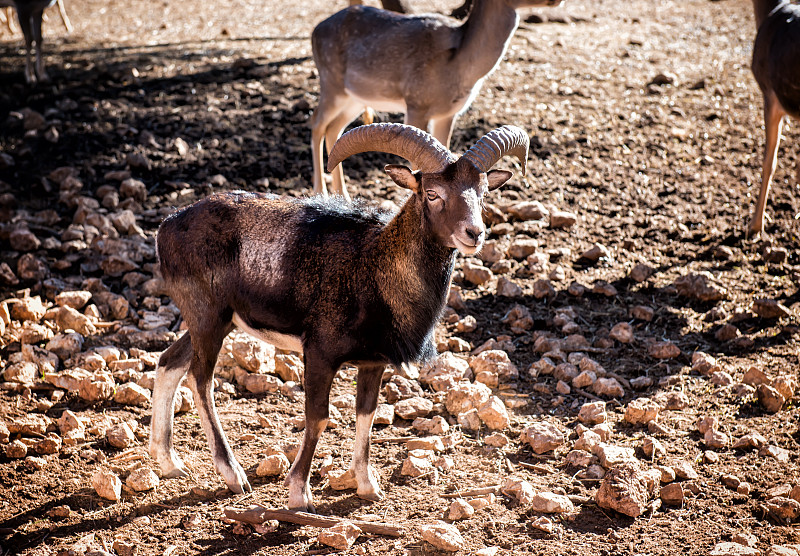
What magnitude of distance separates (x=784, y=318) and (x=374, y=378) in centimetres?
448

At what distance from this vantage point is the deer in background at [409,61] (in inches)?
333

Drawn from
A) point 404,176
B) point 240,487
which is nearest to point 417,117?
point 404,176

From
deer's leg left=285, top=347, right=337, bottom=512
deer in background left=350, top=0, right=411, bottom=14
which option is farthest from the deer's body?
deer in background left=350, top=0, right=411, bottom=14

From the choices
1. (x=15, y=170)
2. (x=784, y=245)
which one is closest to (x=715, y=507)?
(x=784, y=245)

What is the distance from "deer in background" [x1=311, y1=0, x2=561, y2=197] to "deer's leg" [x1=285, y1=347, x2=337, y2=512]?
13.5 feet

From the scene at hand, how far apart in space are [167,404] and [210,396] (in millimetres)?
370

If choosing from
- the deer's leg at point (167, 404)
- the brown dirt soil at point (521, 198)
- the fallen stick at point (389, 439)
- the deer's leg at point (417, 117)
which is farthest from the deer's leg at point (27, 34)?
the fallen stick at point (389, 439)

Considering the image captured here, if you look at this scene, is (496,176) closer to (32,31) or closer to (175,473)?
(175,473)

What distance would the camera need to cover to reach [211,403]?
201 inches

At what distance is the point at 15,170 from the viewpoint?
31.2ft

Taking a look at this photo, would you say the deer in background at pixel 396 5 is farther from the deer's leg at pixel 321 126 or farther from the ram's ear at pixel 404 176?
the ram's ear at pixel 404 176

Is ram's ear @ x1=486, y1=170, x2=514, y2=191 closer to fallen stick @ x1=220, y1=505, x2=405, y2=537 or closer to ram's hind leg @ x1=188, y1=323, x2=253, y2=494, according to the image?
ram's hind leg @ x1=188, y1=323, x2=253, y2=494

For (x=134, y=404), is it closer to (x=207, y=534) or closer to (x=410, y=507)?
(x=207, y=534)

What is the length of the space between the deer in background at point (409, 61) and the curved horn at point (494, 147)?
348cm
